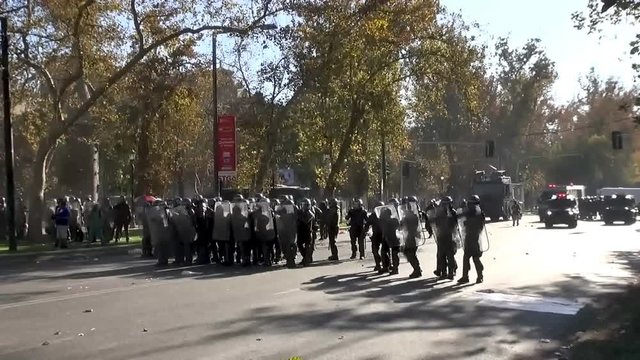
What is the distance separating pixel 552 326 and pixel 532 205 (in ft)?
292

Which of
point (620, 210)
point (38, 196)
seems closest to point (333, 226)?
point (38, 196)

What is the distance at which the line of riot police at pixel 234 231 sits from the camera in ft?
69.3

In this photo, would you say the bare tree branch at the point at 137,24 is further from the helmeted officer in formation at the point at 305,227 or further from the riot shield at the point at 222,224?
the helmeted officer in formation at the point at 305,227

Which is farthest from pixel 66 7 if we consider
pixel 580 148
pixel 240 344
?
pixel 580 148

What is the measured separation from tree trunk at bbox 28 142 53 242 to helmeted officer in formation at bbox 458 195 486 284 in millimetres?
19169

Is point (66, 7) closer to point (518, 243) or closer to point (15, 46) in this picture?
point (15, 46)

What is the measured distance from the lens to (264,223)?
2108cm

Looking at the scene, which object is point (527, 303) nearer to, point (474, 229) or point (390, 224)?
point (474, 229)

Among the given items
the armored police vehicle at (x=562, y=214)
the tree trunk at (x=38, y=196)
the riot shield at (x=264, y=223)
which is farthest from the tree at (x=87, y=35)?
the armored police vehicle at (x=562, y=214)

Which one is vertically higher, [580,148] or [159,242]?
[580,148]

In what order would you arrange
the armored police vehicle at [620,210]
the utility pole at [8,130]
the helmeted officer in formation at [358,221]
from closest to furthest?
1. the helmeted officer in formation at [358,221]
2. the utility pole at [8,130]
3. the armored police vehicle at [620,210]

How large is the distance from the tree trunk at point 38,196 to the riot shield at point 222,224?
1246cm

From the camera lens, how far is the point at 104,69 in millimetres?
Answer: 30703

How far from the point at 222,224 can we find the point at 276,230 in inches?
56.7
